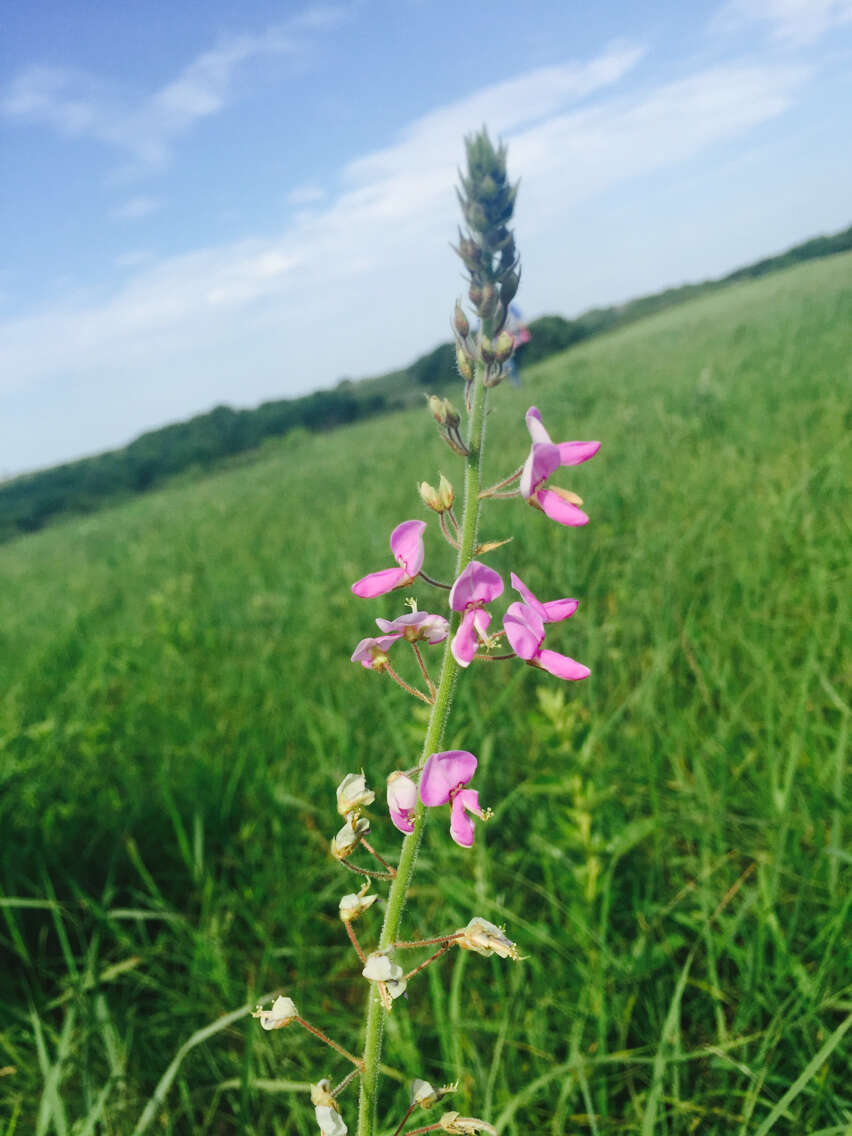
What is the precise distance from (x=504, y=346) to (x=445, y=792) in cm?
57

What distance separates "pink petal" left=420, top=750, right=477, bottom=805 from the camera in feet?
3.09

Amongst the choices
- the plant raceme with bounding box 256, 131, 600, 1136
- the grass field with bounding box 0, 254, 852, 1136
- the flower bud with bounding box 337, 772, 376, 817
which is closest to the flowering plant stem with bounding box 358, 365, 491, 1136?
the plant raceme with bounding box 256, 131, 600, 1136

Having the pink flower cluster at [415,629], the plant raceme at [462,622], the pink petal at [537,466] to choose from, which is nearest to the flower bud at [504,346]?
the plant raceme at [462,622]

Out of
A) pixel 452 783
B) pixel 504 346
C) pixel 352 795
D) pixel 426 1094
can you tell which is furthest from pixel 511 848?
pixel 504 346

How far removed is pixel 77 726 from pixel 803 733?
307 centimetres

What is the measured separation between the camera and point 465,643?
96 centimetres

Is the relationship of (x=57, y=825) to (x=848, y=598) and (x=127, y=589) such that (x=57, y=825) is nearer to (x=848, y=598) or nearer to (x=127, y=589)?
(x=848, y=598)

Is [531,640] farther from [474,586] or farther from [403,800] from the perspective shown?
[403,800]

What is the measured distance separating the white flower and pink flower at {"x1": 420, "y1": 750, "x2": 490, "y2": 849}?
428 millimetres

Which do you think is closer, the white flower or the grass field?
the white flower

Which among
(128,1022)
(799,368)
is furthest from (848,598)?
(799,368)

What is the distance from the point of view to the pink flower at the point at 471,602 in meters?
0.95

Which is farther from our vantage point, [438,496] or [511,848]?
[511,848]

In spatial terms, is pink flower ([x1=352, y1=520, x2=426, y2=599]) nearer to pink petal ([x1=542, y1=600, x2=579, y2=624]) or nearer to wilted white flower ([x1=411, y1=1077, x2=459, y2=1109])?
pink petal ([x1=542, y1=600, x2=579, y2=624])
